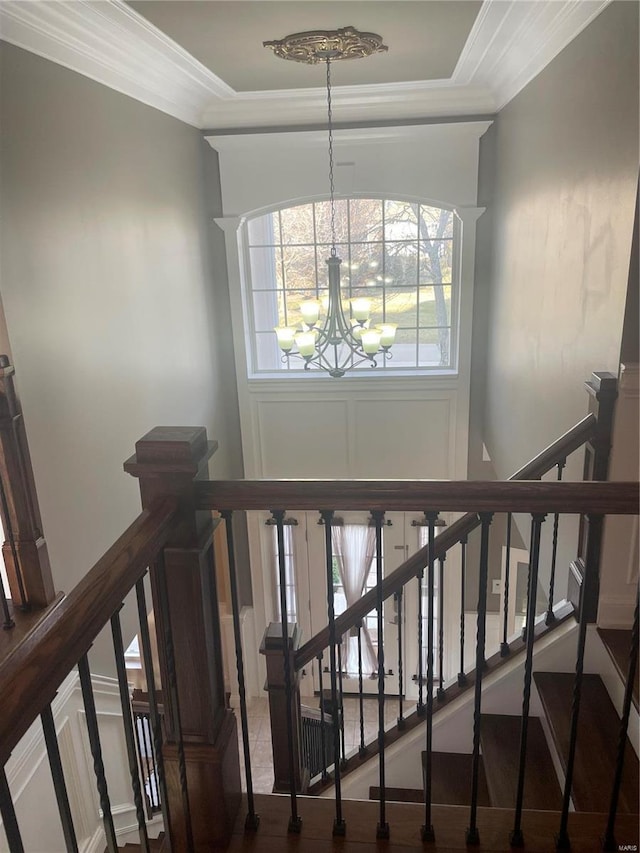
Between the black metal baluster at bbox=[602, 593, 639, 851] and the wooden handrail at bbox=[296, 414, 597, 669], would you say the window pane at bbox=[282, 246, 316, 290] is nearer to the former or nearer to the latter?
the wooden handrail at bbox=[296, 414, 597, 669]

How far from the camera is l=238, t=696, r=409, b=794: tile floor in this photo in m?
5.26

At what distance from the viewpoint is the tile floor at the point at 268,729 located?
207 inches

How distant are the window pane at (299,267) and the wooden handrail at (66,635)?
4.46m

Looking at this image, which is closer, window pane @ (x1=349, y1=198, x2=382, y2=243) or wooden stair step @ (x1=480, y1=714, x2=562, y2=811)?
wooden stair step @ (x1=480, y1=714, x2=562, y2=811)

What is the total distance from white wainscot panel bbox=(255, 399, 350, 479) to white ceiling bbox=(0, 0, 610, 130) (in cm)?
233

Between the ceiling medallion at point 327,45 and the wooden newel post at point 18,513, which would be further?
the ceiling medallion at point 327,45

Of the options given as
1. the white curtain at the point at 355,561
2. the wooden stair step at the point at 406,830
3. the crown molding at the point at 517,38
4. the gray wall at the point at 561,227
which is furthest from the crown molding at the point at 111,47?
the white curtain at the point at 355,561

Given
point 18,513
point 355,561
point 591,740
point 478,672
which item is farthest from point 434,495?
point 355,561

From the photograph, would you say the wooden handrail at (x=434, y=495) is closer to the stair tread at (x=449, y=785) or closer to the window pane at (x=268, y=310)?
the stair tread at (x=449, y=785)

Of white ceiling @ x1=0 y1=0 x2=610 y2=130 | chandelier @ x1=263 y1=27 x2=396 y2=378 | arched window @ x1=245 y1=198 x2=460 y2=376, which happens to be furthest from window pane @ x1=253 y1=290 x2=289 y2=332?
chandelier @ x1=263 y1=27 x2=396 y2=378

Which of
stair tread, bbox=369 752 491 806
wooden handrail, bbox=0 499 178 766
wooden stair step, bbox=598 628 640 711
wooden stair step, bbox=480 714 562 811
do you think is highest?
wooden handrail, bbox=0 499 178 766

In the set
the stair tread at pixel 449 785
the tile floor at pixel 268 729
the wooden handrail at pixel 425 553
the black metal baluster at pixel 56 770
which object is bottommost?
the tile floor at pixel 268 729

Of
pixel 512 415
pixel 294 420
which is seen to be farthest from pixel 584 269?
pixel 294 420

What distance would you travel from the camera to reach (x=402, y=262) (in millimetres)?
5289
